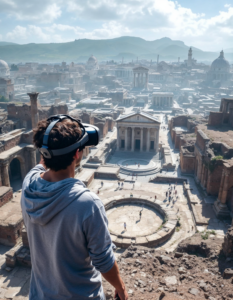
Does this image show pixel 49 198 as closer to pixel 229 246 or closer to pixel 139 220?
pixel 229 246

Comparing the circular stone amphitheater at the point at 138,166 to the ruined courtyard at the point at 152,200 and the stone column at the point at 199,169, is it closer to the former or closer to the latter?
the ruined courtyard at the point at 152,200

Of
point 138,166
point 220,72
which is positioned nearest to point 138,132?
point 138,166

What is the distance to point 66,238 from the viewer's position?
3.22 meters

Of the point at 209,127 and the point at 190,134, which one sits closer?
the point at 209,127

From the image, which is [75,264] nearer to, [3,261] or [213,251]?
[213,251]

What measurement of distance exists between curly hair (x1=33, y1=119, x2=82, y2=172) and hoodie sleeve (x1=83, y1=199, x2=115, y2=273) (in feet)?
2.70

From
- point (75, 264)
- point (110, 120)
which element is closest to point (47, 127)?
point (75, 264)

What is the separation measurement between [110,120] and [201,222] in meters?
46.0

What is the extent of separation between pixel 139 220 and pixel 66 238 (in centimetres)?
2148

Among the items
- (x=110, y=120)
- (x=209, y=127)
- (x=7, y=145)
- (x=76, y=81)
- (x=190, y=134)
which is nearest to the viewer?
(x=7, y=145)

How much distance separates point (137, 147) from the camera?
53.8m

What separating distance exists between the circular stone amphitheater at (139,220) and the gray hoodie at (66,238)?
17.4 meters

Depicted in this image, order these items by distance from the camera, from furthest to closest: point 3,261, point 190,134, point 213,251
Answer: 1. point 190,134
2. point 3,261
3. point 213,251

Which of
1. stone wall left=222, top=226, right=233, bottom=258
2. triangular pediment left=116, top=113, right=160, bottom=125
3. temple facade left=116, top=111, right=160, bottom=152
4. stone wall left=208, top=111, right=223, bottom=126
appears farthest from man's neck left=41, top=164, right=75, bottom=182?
triangular pediment left=116, top=113, right=160, bottom=125
